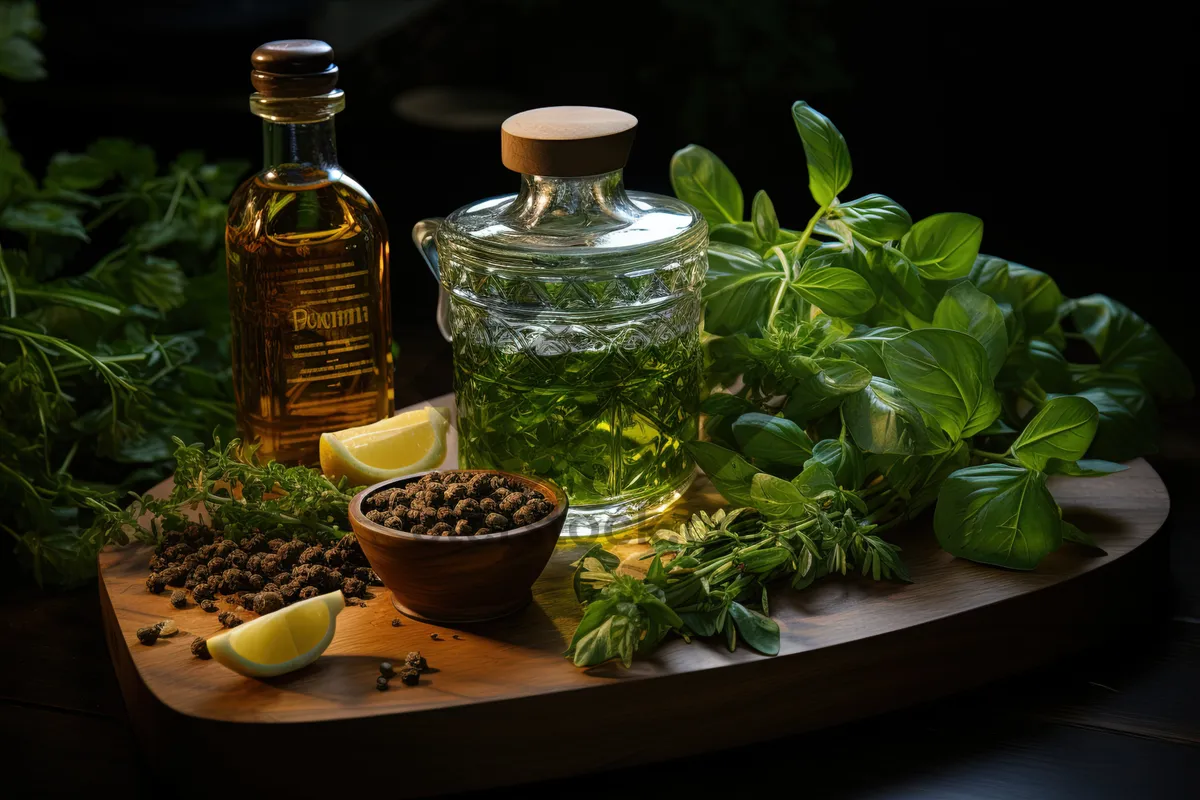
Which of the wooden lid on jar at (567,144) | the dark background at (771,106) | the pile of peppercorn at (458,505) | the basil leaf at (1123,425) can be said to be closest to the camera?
the pile of peppercorn at (458,505)

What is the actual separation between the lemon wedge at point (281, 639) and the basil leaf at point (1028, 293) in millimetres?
801

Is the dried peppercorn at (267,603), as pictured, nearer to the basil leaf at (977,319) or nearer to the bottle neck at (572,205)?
the bottle neck at (572,205)

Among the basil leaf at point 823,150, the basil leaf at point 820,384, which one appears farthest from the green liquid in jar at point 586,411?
the basil leaf at point 823,150

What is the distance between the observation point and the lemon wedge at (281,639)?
3.28 feet

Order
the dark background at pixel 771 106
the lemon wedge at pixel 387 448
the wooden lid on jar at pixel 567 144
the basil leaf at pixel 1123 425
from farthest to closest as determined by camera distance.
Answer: the dark background at pixel 771 106 → the basil leaf at pixel 1123 425 → the lemon wedge at pixel 387 448 → the wooden lid on jar at pixel 567 144

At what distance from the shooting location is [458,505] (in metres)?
1.10

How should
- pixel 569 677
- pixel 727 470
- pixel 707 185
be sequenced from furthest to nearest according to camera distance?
pixel 707 185 < pixel 727 470 < pixel 569 677

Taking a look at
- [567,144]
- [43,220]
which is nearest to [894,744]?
[567,144]

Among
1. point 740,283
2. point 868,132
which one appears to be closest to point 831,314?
point 740,283

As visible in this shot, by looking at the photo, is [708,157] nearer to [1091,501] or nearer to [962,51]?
[1091,501]

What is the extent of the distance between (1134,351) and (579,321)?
2.31 ft

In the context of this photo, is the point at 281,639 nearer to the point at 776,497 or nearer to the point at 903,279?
the point at 776,497

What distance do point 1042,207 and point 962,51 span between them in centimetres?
32

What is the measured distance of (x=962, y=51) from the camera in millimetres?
2268
